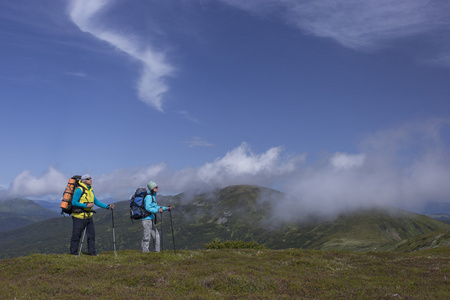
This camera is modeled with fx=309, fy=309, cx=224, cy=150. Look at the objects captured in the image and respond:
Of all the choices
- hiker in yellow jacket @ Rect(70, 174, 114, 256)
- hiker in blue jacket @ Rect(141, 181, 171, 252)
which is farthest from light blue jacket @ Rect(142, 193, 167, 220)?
hiker in yellow jacket @ Rect(70, 174, 114, 256)

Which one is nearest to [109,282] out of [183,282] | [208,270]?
[183,282]

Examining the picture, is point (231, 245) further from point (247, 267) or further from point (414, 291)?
point (414, 291)

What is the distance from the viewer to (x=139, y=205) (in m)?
21.6

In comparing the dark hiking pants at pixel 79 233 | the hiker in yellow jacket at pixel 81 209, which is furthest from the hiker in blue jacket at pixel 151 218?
the hiker in yellow jacket at pixel 81 209

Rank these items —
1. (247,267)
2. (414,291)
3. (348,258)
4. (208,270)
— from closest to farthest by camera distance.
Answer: (414,291)
(208,270)
(247,267)
(348,258)

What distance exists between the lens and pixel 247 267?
16.9 m

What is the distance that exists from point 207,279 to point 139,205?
385 inches

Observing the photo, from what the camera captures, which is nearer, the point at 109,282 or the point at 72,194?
the point at 109,282

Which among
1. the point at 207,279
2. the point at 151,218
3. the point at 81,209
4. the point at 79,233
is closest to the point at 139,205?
the point at 151,218

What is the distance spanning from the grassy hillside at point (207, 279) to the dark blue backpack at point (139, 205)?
290cm

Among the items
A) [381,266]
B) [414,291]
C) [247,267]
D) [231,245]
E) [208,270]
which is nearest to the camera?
[414,291]

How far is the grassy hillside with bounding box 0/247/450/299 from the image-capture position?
1179 cm

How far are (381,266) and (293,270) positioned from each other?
6084 millimetres

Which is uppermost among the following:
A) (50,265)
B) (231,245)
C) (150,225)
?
(150,225)
